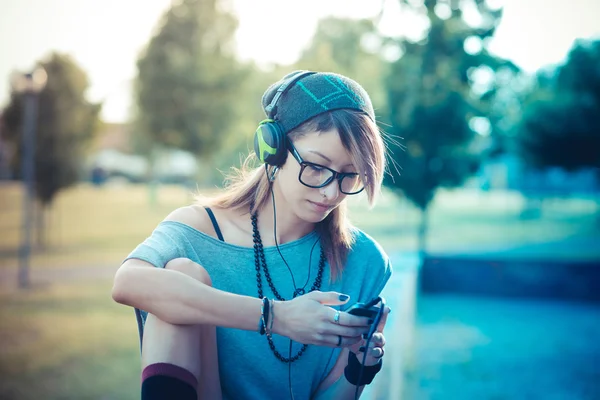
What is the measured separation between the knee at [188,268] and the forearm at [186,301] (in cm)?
5

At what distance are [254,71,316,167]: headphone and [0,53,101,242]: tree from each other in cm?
918

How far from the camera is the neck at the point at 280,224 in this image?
1.65 meters

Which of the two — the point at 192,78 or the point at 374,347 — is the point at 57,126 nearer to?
the point at 192,78

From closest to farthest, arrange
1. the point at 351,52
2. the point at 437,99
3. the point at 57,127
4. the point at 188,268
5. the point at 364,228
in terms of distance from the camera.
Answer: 1. the point at 188,268
2. the point at 437,99
3. the point at 351,52
4. the point at 57,127
5. the point at 364,228

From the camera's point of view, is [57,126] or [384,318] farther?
[57,126]

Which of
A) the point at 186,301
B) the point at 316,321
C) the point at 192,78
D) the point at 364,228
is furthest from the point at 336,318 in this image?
the point at 364,228

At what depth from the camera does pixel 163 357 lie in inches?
49.7

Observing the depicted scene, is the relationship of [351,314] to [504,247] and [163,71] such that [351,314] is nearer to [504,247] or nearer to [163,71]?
[504,247]

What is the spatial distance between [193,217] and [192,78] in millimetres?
11191

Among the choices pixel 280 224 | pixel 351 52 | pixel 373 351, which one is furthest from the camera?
pixel 351 52

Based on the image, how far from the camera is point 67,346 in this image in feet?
16.5

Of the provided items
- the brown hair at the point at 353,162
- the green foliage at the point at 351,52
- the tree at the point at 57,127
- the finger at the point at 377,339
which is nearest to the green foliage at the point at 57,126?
the tree at the point at 57,127

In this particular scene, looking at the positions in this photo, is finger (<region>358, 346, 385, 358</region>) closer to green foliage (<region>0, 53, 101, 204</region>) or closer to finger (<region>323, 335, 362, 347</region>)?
finger (<region>323, 335, 362, 347</region>)

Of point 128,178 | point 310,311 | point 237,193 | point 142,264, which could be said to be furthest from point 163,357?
point 128,178
